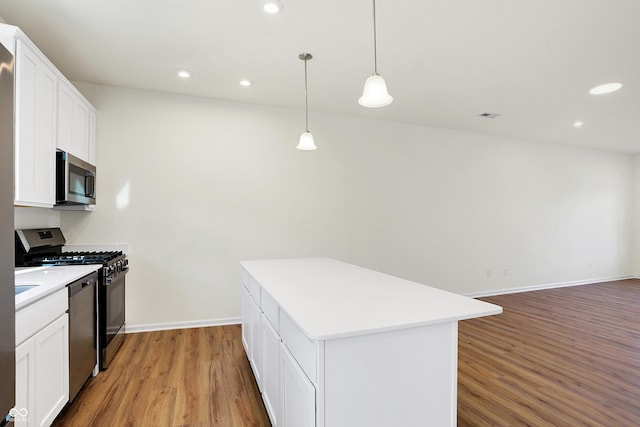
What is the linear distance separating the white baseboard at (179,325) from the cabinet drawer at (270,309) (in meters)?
1.99

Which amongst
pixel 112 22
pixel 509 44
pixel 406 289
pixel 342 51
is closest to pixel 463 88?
pixel 509 44

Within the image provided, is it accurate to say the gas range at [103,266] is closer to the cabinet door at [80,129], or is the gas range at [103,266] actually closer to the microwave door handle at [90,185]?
the microwave door handle at [90,185]

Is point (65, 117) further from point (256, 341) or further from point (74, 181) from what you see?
point (256, 341)

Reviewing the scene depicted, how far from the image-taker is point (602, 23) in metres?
2.30

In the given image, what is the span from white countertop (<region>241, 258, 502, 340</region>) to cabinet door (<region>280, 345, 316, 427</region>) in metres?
0.23

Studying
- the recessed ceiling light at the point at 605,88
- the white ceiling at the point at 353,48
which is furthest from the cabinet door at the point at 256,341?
the recessed ceiling light at the point at 605,88

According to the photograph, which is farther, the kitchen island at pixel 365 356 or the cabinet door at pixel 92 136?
the cabinet door at pixel 92 136

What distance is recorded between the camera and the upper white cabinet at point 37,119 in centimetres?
198

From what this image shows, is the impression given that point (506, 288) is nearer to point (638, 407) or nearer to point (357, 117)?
point (638, 407)

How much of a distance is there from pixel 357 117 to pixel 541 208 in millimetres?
3902

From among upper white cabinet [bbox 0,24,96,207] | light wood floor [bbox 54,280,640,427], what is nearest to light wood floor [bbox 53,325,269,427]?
light wood floor [bbox 54,280,640,427]

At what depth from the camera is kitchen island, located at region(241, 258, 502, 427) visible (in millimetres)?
1186

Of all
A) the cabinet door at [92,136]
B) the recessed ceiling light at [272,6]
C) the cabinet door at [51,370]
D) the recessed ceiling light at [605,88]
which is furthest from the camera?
the recessed ceiling light at [605,88]

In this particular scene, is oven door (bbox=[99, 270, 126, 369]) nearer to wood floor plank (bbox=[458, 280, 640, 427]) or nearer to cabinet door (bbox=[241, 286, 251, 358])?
cabinet door (bbox=[241, 286, 251, 358])
